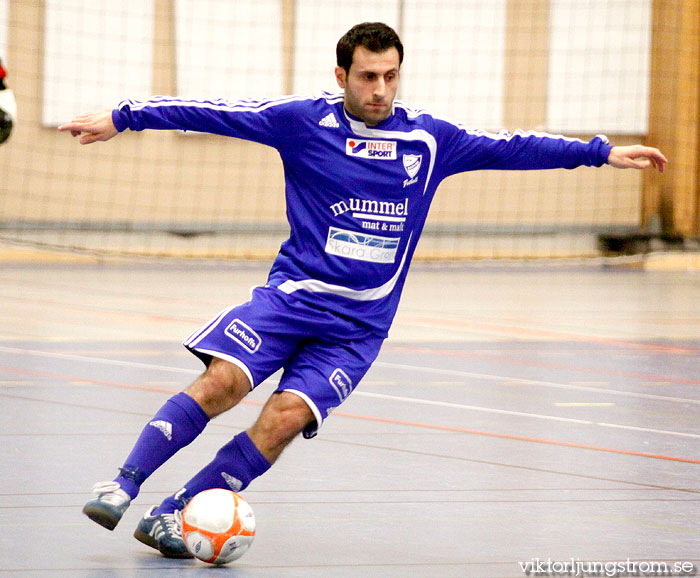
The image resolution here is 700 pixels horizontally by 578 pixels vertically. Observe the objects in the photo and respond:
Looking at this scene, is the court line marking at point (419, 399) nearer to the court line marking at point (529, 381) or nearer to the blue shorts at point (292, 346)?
the court line marking at point (529, 381)

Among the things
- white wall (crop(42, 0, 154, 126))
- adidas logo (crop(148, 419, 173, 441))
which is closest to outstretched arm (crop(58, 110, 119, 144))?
adidas logo (crop(148, 419, 173, 441))

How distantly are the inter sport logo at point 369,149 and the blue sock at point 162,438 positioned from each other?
966 mm

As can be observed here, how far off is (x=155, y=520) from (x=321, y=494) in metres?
0.93

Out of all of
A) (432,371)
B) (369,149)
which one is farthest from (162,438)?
(432,371)

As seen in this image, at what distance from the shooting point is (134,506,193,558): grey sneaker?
3770mm

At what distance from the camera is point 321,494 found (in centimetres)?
461

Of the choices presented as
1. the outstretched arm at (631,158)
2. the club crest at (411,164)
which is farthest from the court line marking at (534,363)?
the club crest at (411,164)

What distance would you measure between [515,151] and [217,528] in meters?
1.68

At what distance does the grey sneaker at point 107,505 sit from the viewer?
369cm

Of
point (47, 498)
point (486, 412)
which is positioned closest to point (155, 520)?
point (47, 498)

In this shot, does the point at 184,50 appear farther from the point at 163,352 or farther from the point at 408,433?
the point at 408,433

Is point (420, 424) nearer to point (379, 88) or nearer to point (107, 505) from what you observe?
point (379, 88)

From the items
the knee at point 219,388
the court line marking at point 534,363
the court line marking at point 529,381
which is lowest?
the court line marking at point 529,381

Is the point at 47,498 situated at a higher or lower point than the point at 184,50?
lower
